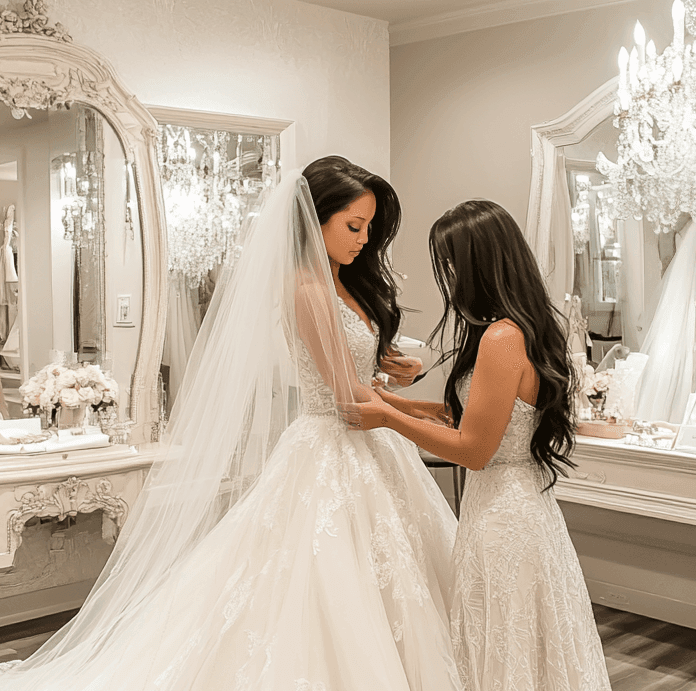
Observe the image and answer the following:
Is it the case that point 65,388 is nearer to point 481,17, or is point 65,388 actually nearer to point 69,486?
point 69,486

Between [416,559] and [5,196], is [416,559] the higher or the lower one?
the lower one

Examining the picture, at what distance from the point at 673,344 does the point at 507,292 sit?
6.42ft

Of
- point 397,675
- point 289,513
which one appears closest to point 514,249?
point 289,513

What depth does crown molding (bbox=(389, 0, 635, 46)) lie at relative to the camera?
4000 millimetres

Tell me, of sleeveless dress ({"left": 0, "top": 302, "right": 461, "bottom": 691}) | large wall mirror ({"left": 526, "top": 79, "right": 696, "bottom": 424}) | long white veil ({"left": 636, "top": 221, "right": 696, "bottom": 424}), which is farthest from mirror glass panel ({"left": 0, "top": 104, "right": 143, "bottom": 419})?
long white veil ({"left": 636, "top": 221, "right": 696, "bottom": 424})

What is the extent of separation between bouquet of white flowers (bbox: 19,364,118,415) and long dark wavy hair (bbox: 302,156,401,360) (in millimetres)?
1526

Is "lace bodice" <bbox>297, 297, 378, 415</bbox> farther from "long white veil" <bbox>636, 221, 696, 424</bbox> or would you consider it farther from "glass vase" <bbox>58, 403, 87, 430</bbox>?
"long white veil" <bbox>636, 221, 696, 424</bbox>

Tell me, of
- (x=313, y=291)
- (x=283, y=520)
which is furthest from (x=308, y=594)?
(x=313, y=291)

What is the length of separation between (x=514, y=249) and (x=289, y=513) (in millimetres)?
834

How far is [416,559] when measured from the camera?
6.98ft

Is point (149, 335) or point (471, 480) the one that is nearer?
point (471, 480)

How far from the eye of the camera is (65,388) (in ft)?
11.3

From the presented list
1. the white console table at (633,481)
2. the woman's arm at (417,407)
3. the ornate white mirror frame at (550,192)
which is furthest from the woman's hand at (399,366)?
the ornate white mirror frame at (550,192)

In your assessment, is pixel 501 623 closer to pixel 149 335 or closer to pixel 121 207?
pixel 149 335
